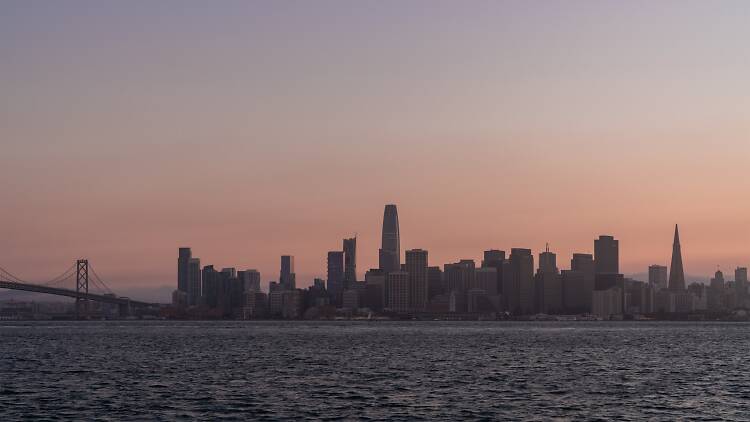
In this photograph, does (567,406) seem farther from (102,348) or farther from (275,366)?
(102,348)

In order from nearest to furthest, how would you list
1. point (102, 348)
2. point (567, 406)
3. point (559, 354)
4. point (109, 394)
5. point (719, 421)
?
point (719, 421) < point (567, 406) < point (109, 394) < point (559, 354) < point (102, 348)

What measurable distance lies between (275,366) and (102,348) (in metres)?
54.3

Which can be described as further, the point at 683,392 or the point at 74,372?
the point at 74,372

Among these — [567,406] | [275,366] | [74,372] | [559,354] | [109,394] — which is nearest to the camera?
[567,406]

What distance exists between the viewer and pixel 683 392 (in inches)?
3046

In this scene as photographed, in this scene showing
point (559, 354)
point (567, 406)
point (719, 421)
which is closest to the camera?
point (719, 421)

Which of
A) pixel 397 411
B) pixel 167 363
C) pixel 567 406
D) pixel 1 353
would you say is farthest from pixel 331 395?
pixel 1 353

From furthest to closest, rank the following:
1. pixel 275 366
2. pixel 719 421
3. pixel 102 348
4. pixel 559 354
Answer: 1. pixel 102 348
2. pixel 559 354
3. pixel 275 366
4. pixel 719 421

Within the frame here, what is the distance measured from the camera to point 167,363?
10969 centimetres

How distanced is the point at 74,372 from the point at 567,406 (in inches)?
1856

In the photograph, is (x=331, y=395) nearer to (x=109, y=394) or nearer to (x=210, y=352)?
(x=109, y=394)

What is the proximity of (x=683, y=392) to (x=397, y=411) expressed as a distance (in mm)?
24645

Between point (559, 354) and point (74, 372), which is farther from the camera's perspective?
point (559, 354)

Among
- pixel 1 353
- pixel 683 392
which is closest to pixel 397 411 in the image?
pixel 683 392
